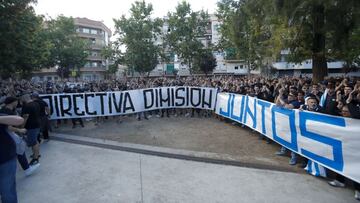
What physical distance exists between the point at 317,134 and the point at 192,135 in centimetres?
441

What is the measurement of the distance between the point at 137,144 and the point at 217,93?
555cm

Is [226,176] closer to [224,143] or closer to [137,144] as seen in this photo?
[224,143]

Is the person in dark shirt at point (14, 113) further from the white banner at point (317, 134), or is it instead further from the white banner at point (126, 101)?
the white banner at point (317, 134)

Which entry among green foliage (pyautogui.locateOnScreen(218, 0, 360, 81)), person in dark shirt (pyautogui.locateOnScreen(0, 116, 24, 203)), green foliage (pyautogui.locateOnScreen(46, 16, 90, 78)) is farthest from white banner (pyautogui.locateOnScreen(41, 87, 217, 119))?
green foliage (pyautogui.locateOnScreen(46, 16, 90, 78))

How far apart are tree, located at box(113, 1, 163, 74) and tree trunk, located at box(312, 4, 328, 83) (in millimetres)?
36173

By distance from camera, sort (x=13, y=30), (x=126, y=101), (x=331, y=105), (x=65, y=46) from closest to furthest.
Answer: (x=331, y=105), (x=126, y=101), (x=13, y=30), (x=65, y=46)

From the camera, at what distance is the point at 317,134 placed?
520 centimetres

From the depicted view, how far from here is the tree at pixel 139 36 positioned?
45406mm

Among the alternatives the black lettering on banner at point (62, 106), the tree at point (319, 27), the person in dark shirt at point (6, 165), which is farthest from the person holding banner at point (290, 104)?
the black lettering on banner at point (62, 106)

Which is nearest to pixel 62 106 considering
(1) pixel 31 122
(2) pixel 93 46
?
(1) pixel 31 122

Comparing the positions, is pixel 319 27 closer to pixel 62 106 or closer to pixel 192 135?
pixel 192 135

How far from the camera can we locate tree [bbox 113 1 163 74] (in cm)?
4541

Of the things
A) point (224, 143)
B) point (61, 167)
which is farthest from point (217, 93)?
point (61, 167)

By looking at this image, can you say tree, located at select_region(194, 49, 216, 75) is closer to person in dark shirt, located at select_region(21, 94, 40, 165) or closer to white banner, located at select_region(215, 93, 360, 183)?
white banner, located at select_region(215, 93, 360, 183)
